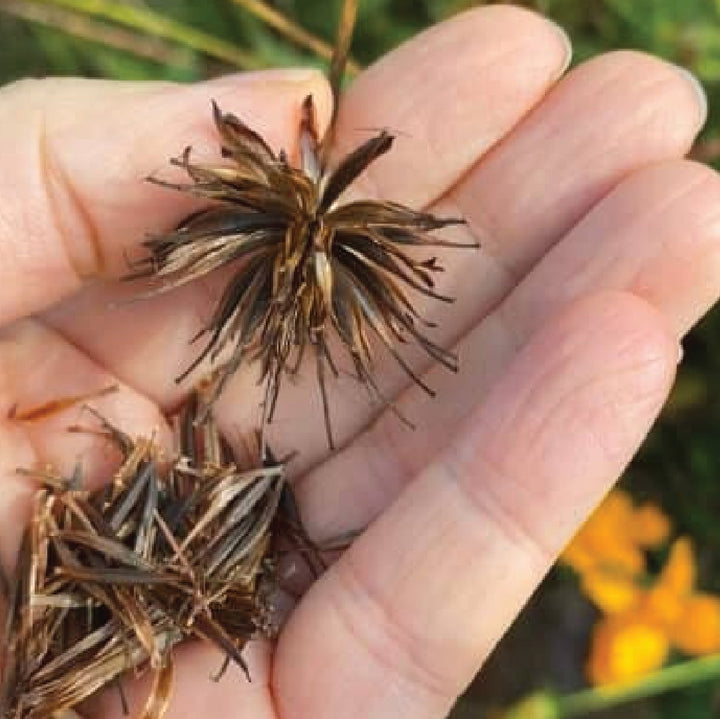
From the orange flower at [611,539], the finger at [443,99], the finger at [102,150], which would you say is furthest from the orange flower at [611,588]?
the finger at [102,150]

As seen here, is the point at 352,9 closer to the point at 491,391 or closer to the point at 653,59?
the point at 653,59

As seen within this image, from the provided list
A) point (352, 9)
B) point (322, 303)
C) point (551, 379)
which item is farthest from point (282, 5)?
point (551, 379)

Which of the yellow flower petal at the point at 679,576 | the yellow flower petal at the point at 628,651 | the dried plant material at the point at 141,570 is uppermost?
the dried plant material at the point at 141,570

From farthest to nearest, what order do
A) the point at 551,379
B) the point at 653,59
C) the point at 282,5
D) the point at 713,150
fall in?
the point at 282,5, the point at 713,150, the point at 653,59, the point at 551,379

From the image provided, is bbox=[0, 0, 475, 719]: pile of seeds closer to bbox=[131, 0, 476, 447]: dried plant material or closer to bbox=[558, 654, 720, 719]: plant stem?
bbox=[131, 0, 476, 447]: dried plant material

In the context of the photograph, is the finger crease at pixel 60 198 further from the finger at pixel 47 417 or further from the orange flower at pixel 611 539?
the orange flower at pixel 611 539

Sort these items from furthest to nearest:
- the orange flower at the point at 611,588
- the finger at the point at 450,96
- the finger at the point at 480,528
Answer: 1. the orange flower at the point at 611,588
2. the finger at the point at 450,96
3. the finger at the point at 480,528

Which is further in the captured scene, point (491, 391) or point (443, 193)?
point (443, 193)
